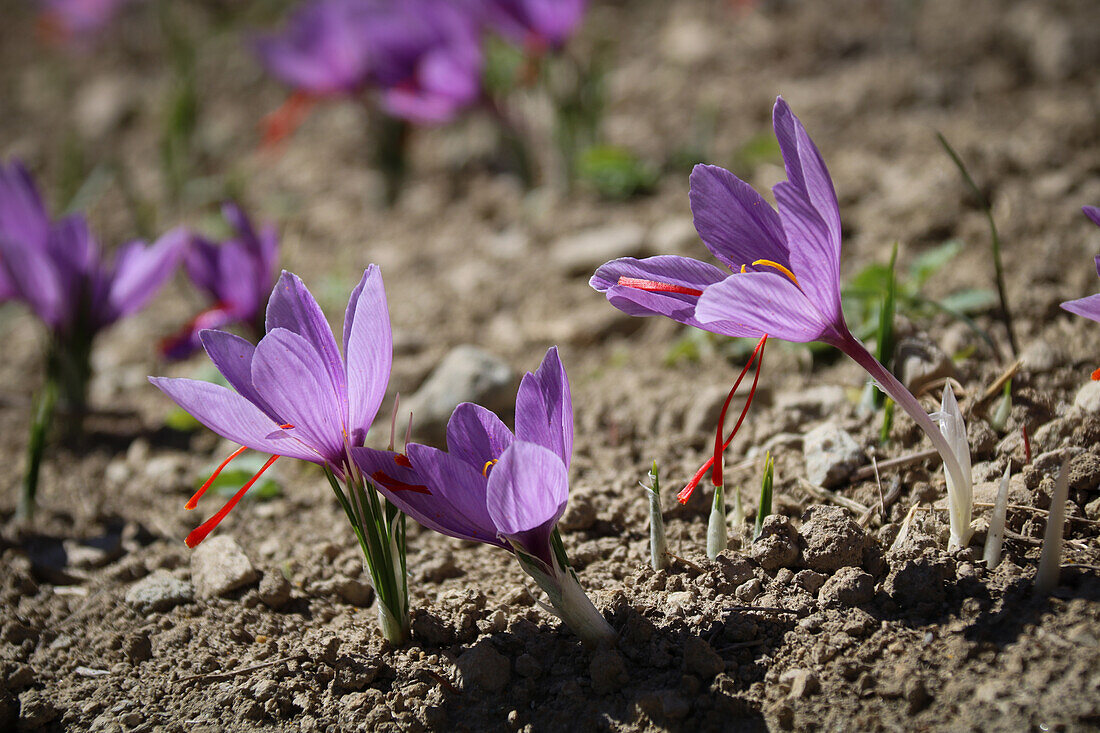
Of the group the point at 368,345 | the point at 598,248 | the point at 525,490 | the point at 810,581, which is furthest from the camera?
the point at 598,248

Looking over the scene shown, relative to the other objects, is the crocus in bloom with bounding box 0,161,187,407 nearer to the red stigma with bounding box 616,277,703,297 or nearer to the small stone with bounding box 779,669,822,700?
the red stigma with bounding box 616,277,703,297

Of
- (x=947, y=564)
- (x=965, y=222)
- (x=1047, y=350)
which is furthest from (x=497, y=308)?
(x=947, y=564)

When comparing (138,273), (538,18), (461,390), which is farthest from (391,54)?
(461,390)

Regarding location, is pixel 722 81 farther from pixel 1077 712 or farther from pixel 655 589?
pixel 1077 712

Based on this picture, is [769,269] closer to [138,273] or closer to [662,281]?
[662,281]

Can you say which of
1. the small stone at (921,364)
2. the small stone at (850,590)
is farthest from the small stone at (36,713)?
the small stone at (921,364)

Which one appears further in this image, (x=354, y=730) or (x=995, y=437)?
(x=995, y=437)
